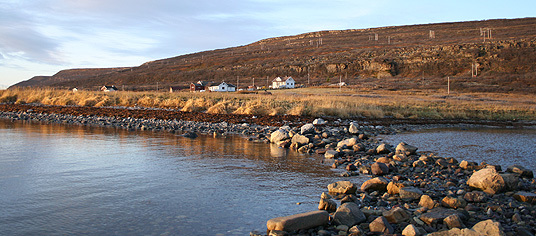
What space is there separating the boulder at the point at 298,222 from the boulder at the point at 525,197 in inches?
136

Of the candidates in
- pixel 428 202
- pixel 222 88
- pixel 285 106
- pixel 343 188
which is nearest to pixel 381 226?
pixel 428 202

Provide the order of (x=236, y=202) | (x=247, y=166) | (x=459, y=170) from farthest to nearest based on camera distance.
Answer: (x=247, y=166) → (x=459, y=170) → (x=236, y=202)

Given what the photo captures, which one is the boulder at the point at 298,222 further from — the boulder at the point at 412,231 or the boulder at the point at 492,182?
the boulder at the point at 492,182

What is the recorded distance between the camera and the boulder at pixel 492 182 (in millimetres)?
6691

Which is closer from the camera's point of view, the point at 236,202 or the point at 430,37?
the point at 236,202

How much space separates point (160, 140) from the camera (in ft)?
44.4

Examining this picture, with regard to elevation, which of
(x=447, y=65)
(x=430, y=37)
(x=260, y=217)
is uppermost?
(x=430, y=37)

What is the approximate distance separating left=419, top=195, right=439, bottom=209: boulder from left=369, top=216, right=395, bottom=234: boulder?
1.20 m

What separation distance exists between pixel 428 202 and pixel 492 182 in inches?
67.1

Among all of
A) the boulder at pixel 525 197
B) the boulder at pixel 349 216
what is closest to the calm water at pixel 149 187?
the boulder at pixel 349 216

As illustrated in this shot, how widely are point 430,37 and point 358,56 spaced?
30.8 meters

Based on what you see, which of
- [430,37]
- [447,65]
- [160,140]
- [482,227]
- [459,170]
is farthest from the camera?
[430,37]

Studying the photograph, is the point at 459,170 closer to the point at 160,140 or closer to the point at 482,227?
the point at 482,227

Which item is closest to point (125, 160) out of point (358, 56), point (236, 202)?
point (236, 202)
